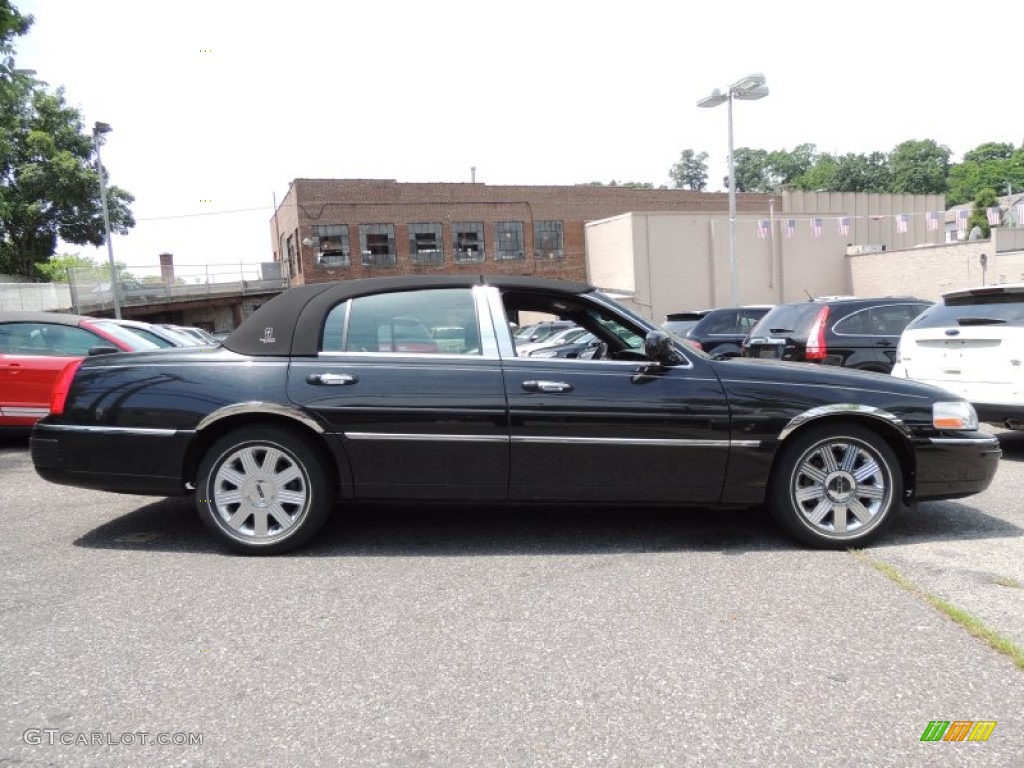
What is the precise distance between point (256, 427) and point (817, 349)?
669cm

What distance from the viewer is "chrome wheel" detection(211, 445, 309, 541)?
4344 millimetres

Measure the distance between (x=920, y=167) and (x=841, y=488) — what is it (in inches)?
4582

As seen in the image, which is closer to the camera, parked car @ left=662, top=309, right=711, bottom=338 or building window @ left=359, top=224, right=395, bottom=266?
parked car @ left=662, top=309, right=711, bottom=338

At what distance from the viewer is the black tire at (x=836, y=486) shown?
14.3ft

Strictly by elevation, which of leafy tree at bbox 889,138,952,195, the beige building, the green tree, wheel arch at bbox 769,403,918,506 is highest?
leafy tree at bbox 889,138,952,195

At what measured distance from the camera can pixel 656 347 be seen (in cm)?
429

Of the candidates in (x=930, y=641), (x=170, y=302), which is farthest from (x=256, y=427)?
(x=170, y=302)

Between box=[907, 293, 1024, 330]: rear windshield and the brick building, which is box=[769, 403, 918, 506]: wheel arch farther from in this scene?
the brick building

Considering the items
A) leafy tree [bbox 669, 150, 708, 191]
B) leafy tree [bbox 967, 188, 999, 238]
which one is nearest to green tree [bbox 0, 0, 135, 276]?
leafy tree [bbox 967, 188, 999, 238]

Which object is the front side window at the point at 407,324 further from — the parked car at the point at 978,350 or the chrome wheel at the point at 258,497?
the parked car at the point at 978,350

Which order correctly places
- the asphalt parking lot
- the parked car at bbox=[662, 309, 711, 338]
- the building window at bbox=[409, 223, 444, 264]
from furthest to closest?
the building window at bbox=[409, 223, 444, 264], the parked car at bbox=[662, 309, 711, 338], the asphalt parking lot

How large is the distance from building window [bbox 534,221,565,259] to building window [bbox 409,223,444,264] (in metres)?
5.68

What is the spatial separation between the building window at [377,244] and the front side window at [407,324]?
124 ft

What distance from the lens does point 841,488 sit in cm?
438
